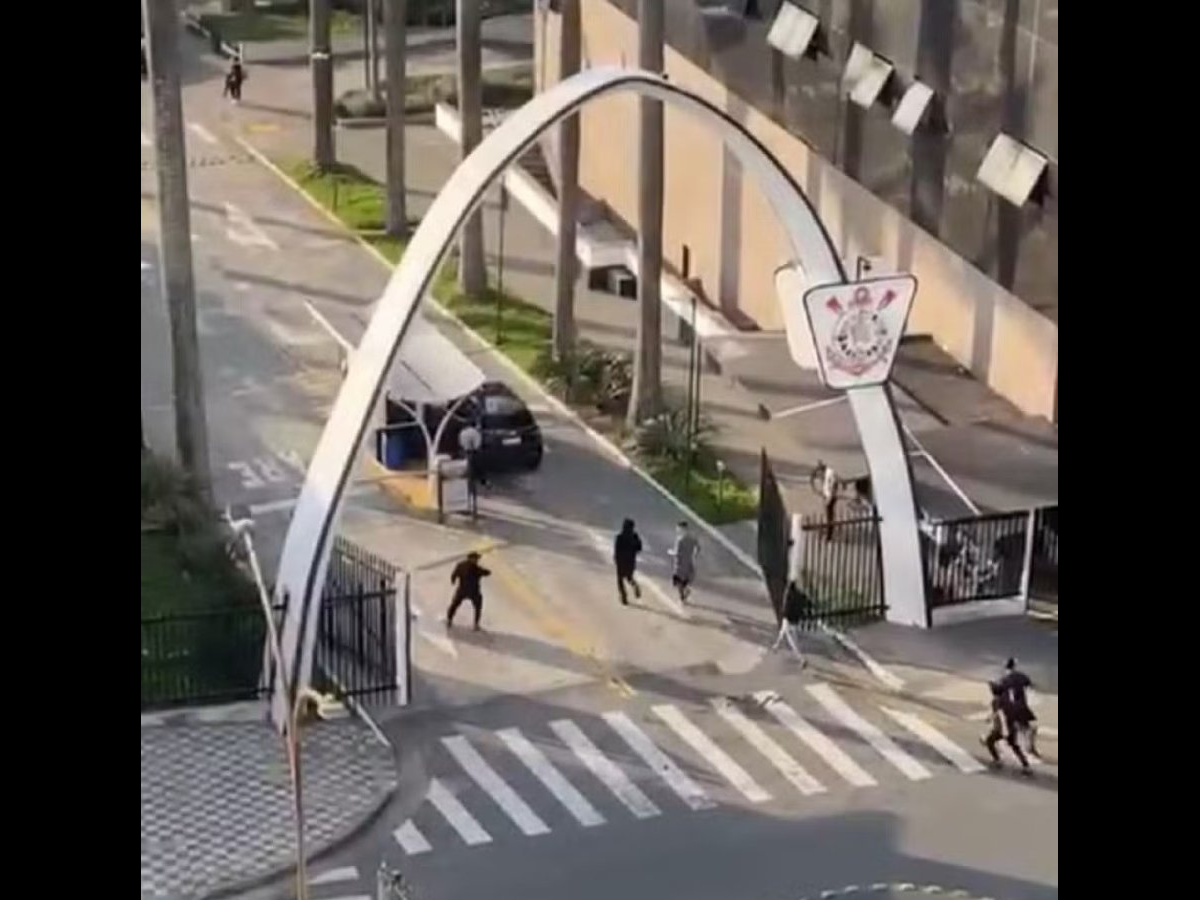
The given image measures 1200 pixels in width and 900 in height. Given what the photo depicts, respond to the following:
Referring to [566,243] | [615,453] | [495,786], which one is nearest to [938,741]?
[495,786]

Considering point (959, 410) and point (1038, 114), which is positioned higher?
point (1038, 114)

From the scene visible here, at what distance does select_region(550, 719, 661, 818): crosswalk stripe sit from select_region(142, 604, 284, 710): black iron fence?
324cm

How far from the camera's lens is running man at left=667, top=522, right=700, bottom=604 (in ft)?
116

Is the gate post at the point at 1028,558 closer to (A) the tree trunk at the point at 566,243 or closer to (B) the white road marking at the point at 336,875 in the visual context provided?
(A) the tree trunk at the point at 566,243

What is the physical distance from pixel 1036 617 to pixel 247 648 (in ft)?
30.4

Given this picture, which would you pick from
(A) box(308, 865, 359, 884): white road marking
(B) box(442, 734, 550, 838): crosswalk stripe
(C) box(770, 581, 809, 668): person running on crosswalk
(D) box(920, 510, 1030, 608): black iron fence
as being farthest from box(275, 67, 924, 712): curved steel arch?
(D) box(920, 510, 1030, 608): black iron fence

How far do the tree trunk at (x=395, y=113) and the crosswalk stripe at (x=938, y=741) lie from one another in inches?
664

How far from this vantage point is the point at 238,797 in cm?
3094

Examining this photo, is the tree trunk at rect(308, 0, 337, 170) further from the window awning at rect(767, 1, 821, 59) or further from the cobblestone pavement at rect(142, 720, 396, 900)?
the cobblestone pavement at rect(142, 720, 396, 900)

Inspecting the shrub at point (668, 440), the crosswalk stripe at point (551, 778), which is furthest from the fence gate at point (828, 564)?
the crosswalk stripe at point (551, 778)

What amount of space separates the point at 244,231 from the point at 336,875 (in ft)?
69.6
